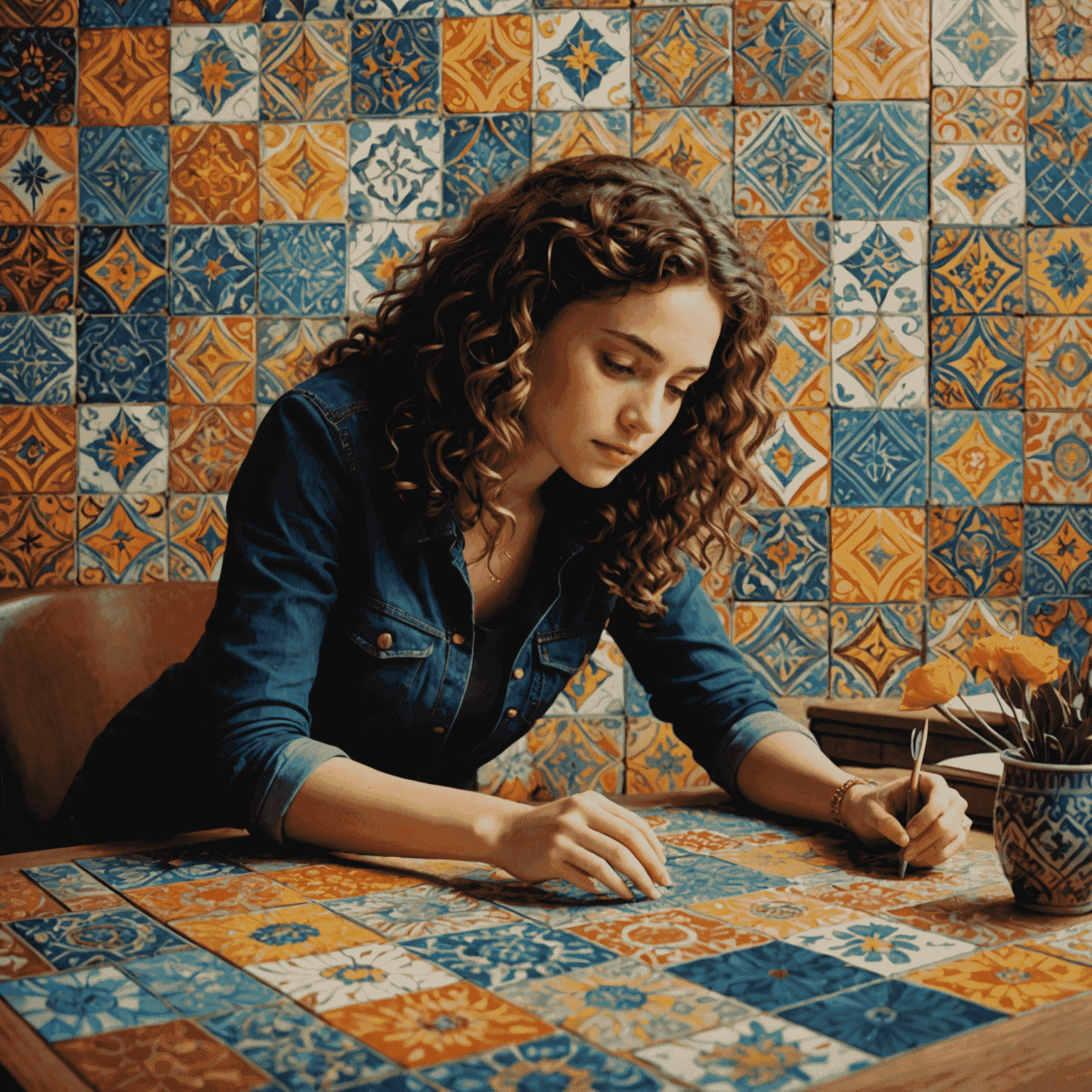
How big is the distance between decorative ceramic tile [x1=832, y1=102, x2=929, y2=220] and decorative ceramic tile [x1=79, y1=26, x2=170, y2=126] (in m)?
1.31

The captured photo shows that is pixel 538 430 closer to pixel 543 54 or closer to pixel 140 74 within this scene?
pixel 543 54

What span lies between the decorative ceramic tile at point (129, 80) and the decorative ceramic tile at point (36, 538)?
2.42ft

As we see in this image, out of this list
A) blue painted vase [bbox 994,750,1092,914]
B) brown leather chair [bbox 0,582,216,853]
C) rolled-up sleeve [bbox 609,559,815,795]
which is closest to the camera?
blue painted vase [bbox 994,750,1092,914]

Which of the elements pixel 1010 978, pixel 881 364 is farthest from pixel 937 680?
pixel 881 364

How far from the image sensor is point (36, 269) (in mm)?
2088

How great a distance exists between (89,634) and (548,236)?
2.98 ft

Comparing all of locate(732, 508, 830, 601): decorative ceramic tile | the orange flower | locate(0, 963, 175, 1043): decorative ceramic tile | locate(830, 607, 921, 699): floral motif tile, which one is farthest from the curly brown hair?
locate(830, 607, 921, 699): floral motif tile

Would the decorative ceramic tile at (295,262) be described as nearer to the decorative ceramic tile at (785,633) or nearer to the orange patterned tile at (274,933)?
the decorative ceramic tile at (785,633)

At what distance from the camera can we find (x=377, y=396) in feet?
4.23

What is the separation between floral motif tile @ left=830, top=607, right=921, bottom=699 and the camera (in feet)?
7.11

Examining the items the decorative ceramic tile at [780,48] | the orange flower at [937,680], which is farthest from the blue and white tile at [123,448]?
the orange flower at [937,680]

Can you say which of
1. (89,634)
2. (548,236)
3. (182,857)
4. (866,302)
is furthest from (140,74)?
(182,857)

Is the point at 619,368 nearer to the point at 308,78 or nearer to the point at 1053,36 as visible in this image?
the point at 308,78

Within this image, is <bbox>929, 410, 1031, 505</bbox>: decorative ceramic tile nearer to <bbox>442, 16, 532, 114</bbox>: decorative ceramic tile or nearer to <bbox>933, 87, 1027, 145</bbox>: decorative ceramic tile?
<bbox>933, 87, 1027, 145</bbox>: decorative ceramic tile
